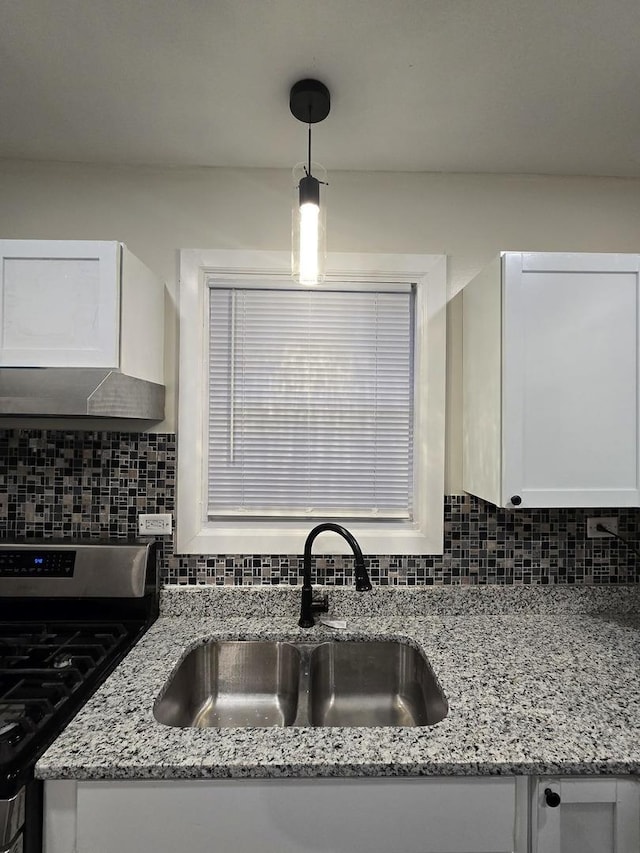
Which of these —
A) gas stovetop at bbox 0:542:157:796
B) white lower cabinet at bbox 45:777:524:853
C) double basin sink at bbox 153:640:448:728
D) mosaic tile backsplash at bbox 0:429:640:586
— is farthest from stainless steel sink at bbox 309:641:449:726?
gas stovetop at bbox 0:542:157:796

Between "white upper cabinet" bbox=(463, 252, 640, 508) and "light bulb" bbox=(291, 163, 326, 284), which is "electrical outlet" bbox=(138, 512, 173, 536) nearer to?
"light bulb" bbox=(291, 163, 326, 284)

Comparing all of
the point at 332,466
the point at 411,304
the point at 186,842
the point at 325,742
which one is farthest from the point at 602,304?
the point at 186,842

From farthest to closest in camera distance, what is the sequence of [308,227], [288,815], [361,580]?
→ 1. [361,580]
2. [308,227]
3. [288,815]

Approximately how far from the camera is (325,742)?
40.4 inches

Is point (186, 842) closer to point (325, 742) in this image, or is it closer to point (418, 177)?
point (325, 742)

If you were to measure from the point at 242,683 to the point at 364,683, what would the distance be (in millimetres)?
401

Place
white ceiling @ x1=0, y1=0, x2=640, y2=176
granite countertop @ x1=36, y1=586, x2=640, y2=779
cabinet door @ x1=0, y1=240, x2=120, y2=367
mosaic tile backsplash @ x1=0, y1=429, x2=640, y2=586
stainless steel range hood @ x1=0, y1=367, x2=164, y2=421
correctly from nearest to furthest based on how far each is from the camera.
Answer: granite countertop @ x1=36, y1=586, x2=640, y2=779, white ceiling @ x1=0, y1=0, x2=640, y2=176, stainless steel range hood @ x1=0, y1=367, x2=164, y2=421, cabinet door @ x1=0, y1=240, x2=120, y2=367, mosaic tile backsplash @ x1=0, y1=429, x2=640, y2=586

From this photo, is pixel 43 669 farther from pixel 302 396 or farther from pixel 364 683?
pixel 302 396

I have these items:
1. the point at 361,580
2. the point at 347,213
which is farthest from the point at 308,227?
the point at 361,580

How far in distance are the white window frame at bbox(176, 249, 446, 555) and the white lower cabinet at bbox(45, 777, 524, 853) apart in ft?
2.54

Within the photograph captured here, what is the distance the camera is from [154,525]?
168 cm

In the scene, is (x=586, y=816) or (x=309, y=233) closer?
(x=586, y=816)

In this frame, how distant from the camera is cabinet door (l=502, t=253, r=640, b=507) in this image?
1388mm

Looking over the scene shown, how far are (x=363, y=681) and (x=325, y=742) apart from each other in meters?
0.55
